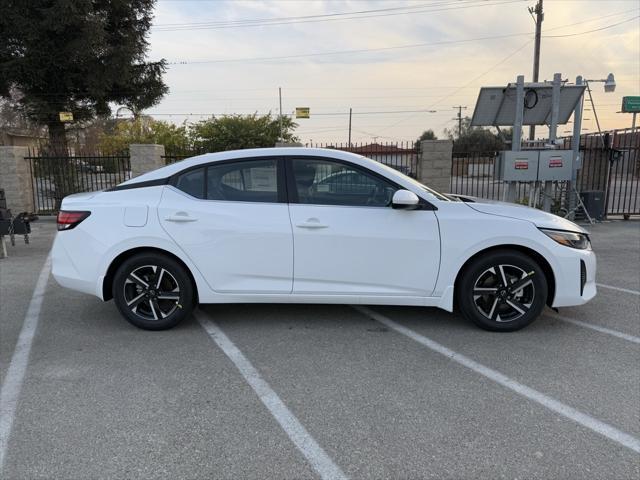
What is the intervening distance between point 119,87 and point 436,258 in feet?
48.9

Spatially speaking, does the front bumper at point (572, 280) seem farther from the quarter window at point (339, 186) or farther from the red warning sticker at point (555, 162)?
the red warning sticker at point (555, 162)

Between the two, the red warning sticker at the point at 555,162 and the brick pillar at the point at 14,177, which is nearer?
the red warning sticker at the point at 555,162

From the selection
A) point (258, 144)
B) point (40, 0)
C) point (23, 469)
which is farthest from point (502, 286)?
point (258, 144)

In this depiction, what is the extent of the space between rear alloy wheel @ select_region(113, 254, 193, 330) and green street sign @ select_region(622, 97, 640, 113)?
48.9 feet

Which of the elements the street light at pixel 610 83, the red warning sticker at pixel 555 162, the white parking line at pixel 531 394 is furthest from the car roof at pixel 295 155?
the street light at pixel 610 83

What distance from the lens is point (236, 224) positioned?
4.25 meters

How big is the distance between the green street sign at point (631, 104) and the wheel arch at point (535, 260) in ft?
42.6

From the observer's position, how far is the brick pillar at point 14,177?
12477mm

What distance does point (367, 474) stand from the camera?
2.47 meters

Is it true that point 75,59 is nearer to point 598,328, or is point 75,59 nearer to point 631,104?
point 598,328

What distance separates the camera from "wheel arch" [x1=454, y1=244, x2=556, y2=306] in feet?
13.9

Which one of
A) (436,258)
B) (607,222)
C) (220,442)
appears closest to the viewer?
(220,442)

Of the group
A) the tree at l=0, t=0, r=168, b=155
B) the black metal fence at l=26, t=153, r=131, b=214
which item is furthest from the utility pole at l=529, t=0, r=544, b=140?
the black metal fence at l=26, t=153, r=131, b=214

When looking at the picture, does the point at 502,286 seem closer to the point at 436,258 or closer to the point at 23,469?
the point at 436,258
